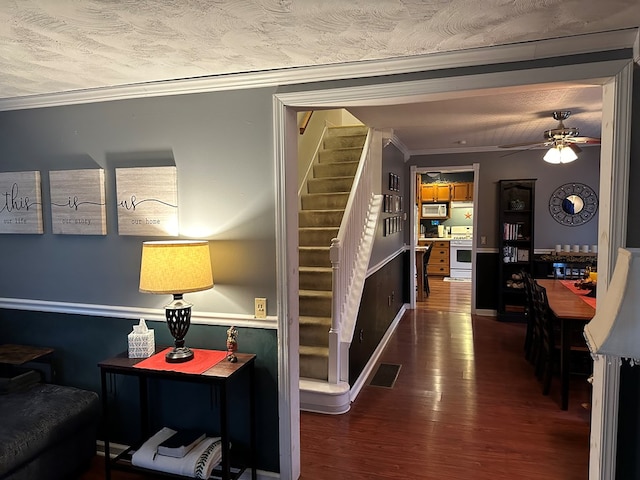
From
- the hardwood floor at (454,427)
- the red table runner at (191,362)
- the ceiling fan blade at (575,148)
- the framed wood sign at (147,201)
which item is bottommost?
the hardwood floor at (454,427)

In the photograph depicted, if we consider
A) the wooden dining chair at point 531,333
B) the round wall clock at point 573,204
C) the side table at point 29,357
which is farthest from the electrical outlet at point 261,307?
the round wall clock at point 573,204

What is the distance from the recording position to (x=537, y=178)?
6441 millimetres

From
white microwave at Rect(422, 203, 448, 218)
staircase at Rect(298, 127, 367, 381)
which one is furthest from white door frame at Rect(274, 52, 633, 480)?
white microwave at Rect(422, 203, 448, 218)

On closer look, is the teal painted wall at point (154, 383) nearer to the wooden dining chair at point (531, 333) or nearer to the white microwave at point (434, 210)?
the wooden dining chair at point (531, 333)

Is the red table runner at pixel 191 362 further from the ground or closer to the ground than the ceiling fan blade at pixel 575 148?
closer to the ground

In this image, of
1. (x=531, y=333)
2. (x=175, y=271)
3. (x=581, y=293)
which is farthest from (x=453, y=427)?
(x=175, y=271)

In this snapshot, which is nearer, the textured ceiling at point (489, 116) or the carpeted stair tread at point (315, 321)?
the textured ceiling at point (489, 116)

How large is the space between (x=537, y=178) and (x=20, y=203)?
6314 mm

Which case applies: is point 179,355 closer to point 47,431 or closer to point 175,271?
point 175,271

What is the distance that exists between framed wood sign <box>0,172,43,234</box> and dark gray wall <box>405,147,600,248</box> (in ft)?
17.6

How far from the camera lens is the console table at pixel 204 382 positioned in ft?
7.59

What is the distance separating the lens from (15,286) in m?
3.19

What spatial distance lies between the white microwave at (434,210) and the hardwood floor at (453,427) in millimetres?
5975

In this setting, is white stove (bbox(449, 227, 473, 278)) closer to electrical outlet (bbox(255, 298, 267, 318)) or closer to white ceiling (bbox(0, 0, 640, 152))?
electrical outlet (bbox(255, 298, 267, 318))
